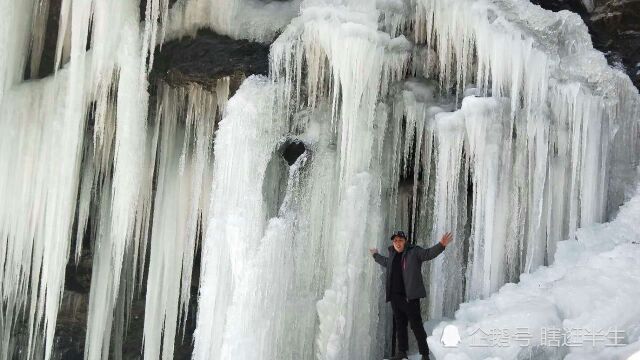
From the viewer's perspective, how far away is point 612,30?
7.42 m

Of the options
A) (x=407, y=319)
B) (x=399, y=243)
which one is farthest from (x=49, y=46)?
(x=407, y=319)

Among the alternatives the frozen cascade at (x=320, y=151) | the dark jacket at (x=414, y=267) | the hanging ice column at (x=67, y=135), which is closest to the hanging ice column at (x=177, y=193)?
the frozen cascade at (x=320, y=151)

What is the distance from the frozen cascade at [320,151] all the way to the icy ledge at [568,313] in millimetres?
340

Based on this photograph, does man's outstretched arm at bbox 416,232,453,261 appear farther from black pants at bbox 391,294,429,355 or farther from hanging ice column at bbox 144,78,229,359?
hanging ice column at bbox 144,78,229,359

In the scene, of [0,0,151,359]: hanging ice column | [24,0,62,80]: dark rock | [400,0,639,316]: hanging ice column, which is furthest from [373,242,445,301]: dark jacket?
[24,0,62,80]: dark rock

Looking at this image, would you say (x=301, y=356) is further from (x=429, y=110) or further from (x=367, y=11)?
(x=367, y=11)

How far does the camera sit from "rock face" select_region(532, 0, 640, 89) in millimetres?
7359

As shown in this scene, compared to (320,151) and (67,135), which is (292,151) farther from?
(67,135)

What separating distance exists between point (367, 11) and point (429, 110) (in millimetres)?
1309

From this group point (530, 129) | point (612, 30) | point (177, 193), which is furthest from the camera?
point (177, 193)

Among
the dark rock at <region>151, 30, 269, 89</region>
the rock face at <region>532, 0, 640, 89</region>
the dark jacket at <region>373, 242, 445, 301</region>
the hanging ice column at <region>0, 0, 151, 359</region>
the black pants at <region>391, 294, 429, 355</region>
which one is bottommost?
the black pants at <region>391, 294, 429, 355</region>

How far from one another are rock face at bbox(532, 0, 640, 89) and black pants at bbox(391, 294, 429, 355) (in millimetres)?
3371

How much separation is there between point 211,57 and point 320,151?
164 centimetres

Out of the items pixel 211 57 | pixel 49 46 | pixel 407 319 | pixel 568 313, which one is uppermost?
pixel 49 46
